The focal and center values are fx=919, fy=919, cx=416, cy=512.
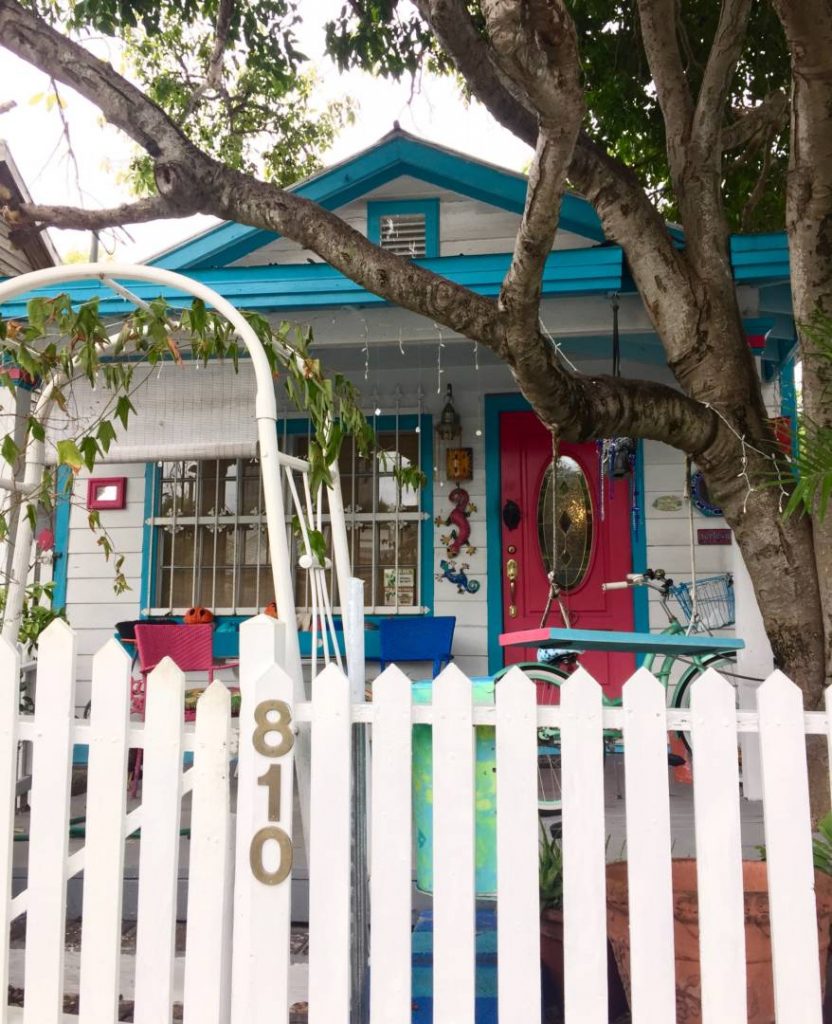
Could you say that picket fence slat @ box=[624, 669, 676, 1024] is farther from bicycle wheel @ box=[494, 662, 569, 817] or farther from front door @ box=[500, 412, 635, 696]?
front door @ box=[500, 412, 635, 696]

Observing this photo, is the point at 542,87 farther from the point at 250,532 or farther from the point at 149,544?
the point at 149,544

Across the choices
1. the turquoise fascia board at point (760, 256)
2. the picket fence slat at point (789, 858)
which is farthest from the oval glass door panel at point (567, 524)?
the picket fence slat at point (789, 858)

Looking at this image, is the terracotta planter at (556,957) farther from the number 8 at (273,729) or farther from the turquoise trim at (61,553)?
the turquoise trim at (61,553)

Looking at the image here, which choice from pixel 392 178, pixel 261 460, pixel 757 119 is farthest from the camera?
pixel 392 178

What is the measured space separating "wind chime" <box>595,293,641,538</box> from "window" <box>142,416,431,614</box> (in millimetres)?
1271

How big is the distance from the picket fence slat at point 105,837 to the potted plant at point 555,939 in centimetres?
117

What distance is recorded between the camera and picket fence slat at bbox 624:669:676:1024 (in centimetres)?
214

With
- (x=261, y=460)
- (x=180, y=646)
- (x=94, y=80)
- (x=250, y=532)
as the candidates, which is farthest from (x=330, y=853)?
(x=250, y=532)

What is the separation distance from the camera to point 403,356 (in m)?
6.19

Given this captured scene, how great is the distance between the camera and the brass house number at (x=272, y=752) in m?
2.25

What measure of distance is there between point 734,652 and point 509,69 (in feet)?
13.1

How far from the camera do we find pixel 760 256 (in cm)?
485

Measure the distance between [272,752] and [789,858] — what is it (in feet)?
4.16

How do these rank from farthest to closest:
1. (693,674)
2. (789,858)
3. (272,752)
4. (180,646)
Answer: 1. (180,646)
2. (693,674)
3. (272,752)
4. (789,858)
